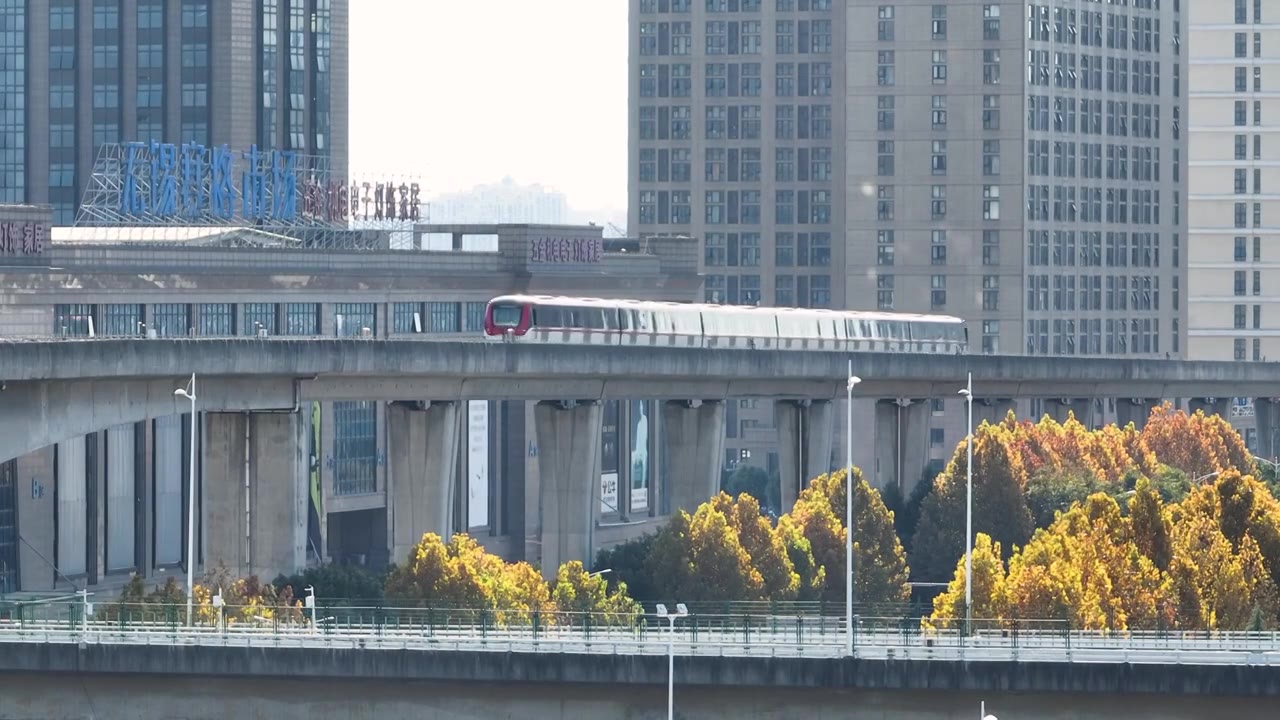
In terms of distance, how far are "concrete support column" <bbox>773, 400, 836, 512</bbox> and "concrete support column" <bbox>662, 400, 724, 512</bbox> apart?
7.08 metres

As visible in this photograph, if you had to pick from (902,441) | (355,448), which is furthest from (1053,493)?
(355,448)

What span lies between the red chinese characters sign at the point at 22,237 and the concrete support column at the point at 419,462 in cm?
3116

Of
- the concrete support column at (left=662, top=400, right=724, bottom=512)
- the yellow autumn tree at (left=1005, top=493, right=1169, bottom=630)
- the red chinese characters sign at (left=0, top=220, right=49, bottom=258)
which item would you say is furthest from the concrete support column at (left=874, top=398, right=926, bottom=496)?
the yellow autumn tree at (left=1005, top=493, right=1169, bottom=630)

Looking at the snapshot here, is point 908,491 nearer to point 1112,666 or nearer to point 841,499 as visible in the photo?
point 841,499

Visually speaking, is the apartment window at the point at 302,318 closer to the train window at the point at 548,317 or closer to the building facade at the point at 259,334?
the building facade at the point at 259,334

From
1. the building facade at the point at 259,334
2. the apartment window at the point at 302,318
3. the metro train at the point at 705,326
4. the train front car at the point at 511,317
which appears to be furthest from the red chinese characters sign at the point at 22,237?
the train front car at the point at 511,317

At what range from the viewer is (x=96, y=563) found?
154 meters

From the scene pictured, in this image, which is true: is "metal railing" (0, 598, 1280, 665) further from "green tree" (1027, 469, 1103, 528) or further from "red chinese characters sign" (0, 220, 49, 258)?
"red chinese characters sign" (0, 220, 49, 258)

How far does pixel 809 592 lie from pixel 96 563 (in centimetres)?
4988

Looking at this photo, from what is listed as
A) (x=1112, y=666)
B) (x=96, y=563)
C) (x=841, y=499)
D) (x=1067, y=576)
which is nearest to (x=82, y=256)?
(x=96, y=563)

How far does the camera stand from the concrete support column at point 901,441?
6585 inches

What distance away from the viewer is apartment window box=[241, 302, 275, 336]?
165000mm

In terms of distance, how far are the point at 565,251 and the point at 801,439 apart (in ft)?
126

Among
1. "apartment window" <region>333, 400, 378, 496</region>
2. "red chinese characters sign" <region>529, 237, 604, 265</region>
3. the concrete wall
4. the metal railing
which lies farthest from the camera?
"red chinese characters sign" <region>529, 237, 604, 265</region>
